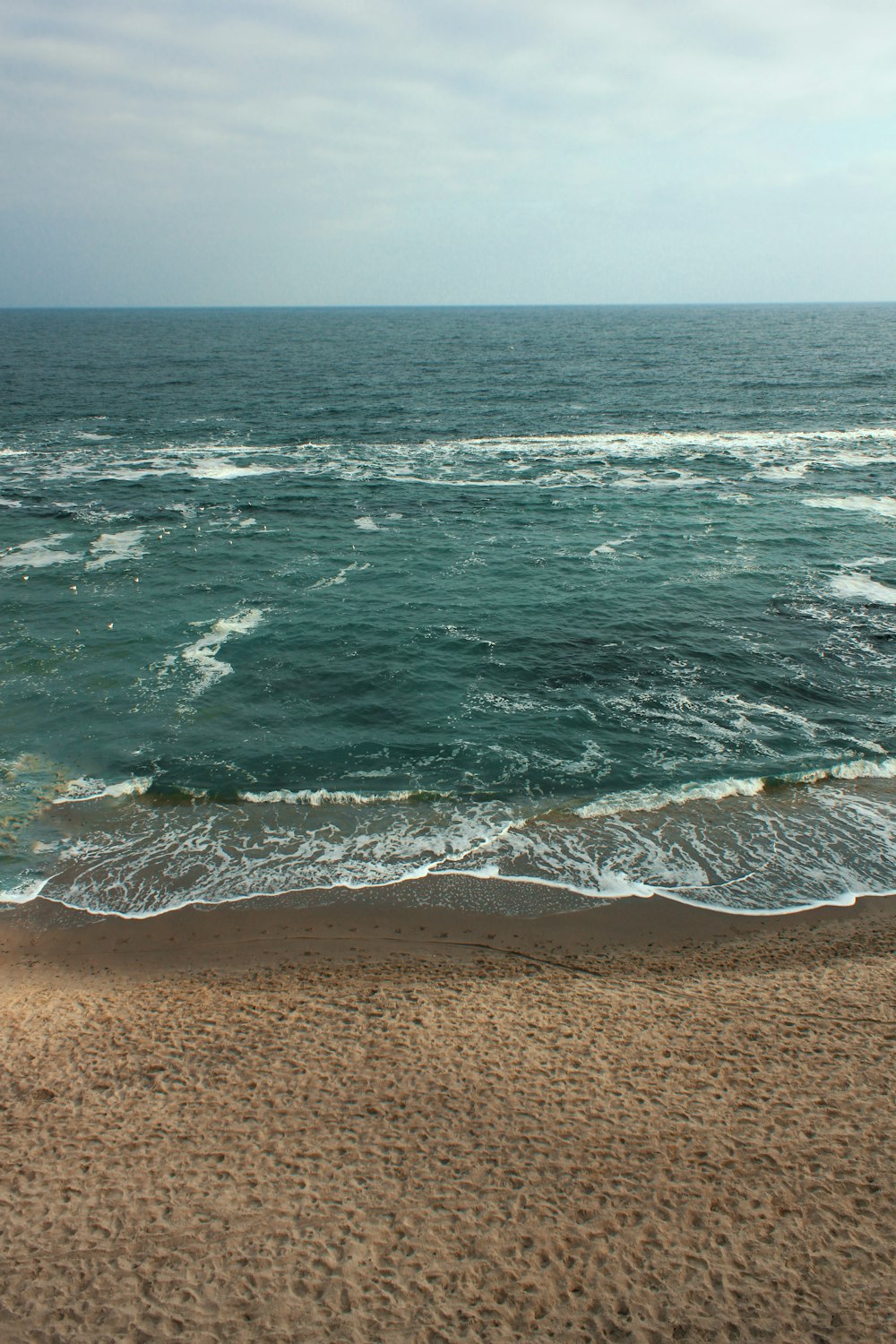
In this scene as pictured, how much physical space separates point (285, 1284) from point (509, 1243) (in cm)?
292

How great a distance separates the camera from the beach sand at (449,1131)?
32.8 ft

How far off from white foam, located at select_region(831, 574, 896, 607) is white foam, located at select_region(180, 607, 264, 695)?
1048 inches

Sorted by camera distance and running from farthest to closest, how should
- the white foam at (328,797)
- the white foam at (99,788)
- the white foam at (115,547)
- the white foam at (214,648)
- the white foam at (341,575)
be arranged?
the white foam at (115,547) < the white foam at (341,575) < the white foam at (214,648) < the white foam at (99,788) < the white foam at (328,797)

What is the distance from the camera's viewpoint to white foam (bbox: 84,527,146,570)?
4122 cm

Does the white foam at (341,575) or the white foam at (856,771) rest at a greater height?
the white foam at (341,575)

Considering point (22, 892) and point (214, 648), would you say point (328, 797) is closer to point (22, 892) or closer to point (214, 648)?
point (22, 892)

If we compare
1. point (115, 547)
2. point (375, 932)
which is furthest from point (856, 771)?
point (115, 547)

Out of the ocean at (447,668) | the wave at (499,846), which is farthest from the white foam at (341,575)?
the wave at (499,846)

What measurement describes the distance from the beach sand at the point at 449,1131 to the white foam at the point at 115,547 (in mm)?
27151

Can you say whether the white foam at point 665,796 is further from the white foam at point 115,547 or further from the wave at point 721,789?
the white foam at point 115,547

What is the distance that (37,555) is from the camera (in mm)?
41781

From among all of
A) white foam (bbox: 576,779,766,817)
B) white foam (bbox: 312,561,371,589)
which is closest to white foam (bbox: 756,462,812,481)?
white foam (bbox: 312,561,371,589)

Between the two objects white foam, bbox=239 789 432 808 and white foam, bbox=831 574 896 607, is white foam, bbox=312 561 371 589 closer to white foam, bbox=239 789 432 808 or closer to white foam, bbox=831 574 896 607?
white foam, bbox=239 789 432 808

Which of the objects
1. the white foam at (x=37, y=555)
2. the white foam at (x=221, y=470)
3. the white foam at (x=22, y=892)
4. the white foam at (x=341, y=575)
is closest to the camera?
the white foam at (x=22, y=892)
